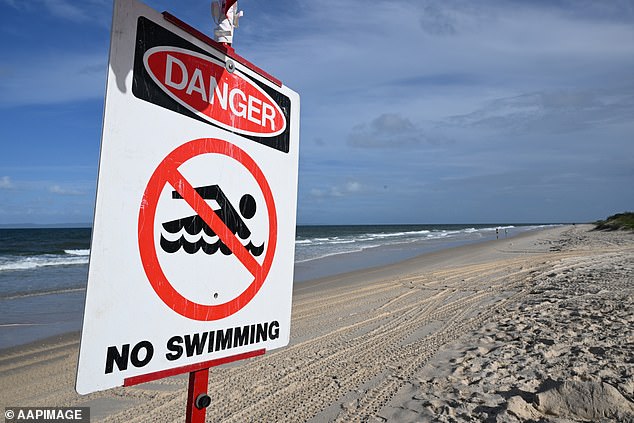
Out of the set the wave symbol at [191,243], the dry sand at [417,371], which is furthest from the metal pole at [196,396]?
the dry sand at [417,371]

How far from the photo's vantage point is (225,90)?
1520 mm

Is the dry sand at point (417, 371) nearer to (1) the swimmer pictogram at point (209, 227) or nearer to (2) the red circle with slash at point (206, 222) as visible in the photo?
(2) the red circle with slash at point (206, 222)

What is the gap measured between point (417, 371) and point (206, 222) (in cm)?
363

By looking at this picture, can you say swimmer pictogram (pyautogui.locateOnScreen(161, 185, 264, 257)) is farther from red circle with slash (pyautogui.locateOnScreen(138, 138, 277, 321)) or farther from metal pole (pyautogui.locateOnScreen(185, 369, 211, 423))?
metal pole (pyautogui.locateOnScreen(185, 369, 211, 423))

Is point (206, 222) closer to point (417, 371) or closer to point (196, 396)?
point (196, 396)

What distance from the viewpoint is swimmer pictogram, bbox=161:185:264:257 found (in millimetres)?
1339

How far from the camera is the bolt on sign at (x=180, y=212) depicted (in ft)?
3.97

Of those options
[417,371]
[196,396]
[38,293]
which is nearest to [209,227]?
[196,396]

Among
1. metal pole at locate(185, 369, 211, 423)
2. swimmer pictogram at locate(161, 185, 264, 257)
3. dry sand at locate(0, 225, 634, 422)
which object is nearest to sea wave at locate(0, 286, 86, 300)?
dry sand at locate(0, 225, 634, 422)

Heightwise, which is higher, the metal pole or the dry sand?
the metal pole

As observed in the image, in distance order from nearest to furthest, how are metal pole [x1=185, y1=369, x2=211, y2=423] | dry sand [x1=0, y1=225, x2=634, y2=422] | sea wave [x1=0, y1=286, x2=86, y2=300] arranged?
metal pole [x1=185, y1=369, x2=211, y2=423] → dry sand [x1=0, y1=225, x2=634, y2=422] → sea wave [x1=0, y1=286, x2=86, y2=300]

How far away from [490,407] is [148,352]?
296 cm

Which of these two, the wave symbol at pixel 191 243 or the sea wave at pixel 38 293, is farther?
the sea wave at pixel 38 293

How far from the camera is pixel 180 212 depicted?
1.35 metres
